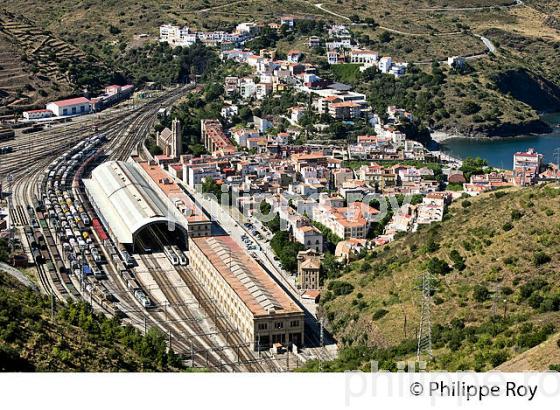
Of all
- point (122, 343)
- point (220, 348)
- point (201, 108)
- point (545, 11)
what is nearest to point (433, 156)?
point (201, 108)

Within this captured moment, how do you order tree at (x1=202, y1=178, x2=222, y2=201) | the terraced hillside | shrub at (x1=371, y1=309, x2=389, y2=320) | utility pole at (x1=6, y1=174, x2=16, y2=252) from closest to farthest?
shrub at (x1=371, y1=309, x2=389, y2=320) → utility pole at (x1=6, y1=174, x2=16, y2=252) → tree at (x1=202, y1=178, x2=222, y2=201) → the terraced hillside

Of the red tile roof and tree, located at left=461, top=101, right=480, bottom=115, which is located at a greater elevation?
the red tile roof

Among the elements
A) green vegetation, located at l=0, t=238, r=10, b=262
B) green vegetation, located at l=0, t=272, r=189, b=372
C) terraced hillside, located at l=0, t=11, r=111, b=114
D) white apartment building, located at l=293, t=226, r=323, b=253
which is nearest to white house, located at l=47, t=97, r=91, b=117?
terraced hillside, located at l=0, t=11, r=111, b=114

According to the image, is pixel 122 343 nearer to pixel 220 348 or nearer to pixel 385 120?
pixel 220 348

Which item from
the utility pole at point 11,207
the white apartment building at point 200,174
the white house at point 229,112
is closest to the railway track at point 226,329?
the utility pole at point 11,207

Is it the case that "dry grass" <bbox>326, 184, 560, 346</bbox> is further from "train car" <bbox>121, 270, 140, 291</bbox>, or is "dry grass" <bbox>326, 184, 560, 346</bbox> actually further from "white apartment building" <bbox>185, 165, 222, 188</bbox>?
"white apartment building" <bbox>185, 165, 222, 188</bbox>

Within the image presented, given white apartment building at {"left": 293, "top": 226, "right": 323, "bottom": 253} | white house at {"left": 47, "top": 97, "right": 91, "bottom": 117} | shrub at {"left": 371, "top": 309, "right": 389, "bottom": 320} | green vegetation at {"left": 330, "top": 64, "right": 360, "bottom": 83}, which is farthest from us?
green vegetation at {"left": 330, "top": 64, "right": 360, "bottom": 83}

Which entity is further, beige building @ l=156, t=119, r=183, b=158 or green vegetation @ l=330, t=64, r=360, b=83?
green vegetation @ l=330, t=64, r=360, b=83

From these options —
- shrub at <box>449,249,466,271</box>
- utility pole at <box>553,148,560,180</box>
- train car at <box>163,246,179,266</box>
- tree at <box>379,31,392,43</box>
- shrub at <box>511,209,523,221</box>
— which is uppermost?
shrub at <box>511,209,523,221</box>
